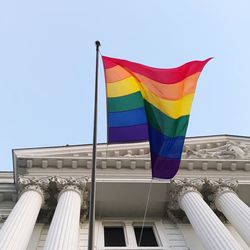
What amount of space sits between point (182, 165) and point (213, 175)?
1.64m

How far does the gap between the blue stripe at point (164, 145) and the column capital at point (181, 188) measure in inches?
304

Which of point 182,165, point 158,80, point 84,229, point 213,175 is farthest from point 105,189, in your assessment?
point 158,80

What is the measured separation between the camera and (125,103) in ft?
44.2

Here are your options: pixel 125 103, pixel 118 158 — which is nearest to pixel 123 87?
pixel 125 103

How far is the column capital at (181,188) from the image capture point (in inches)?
792

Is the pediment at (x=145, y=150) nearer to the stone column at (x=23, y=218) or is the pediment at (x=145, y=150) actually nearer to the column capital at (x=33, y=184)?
the column capital at (x=33, y=184)

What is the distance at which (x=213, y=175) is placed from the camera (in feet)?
71.2

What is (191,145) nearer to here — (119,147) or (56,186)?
(119,147)

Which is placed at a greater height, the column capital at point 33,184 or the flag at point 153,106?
the flag at point 153,106

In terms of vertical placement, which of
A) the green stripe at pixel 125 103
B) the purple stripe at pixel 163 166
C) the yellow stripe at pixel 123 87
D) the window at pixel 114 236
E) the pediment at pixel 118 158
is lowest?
the window at pixel 114 236

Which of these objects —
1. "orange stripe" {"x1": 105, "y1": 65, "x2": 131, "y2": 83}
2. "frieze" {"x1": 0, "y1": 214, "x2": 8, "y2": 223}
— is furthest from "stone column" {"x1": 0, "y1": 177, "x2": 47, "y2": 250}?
"orange stripe" {"x1": 105, "y1": 65, "x2": 131, "y2": 83}

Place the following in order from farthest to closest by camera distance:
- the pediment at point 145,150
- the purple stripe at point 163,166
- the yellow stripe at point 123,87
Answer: the pediment at point 145,150, the yellow stripe at point 123,87, the purple stripe at point 163,166

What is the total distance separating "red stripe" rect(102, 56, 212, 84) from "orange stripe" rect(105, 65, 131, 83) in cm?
14

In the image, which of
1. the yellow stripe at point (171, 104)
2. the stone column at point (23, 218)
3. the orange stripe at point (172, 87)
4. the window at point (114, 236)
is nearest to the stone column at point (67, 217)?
the stone column at point (23, 218)
